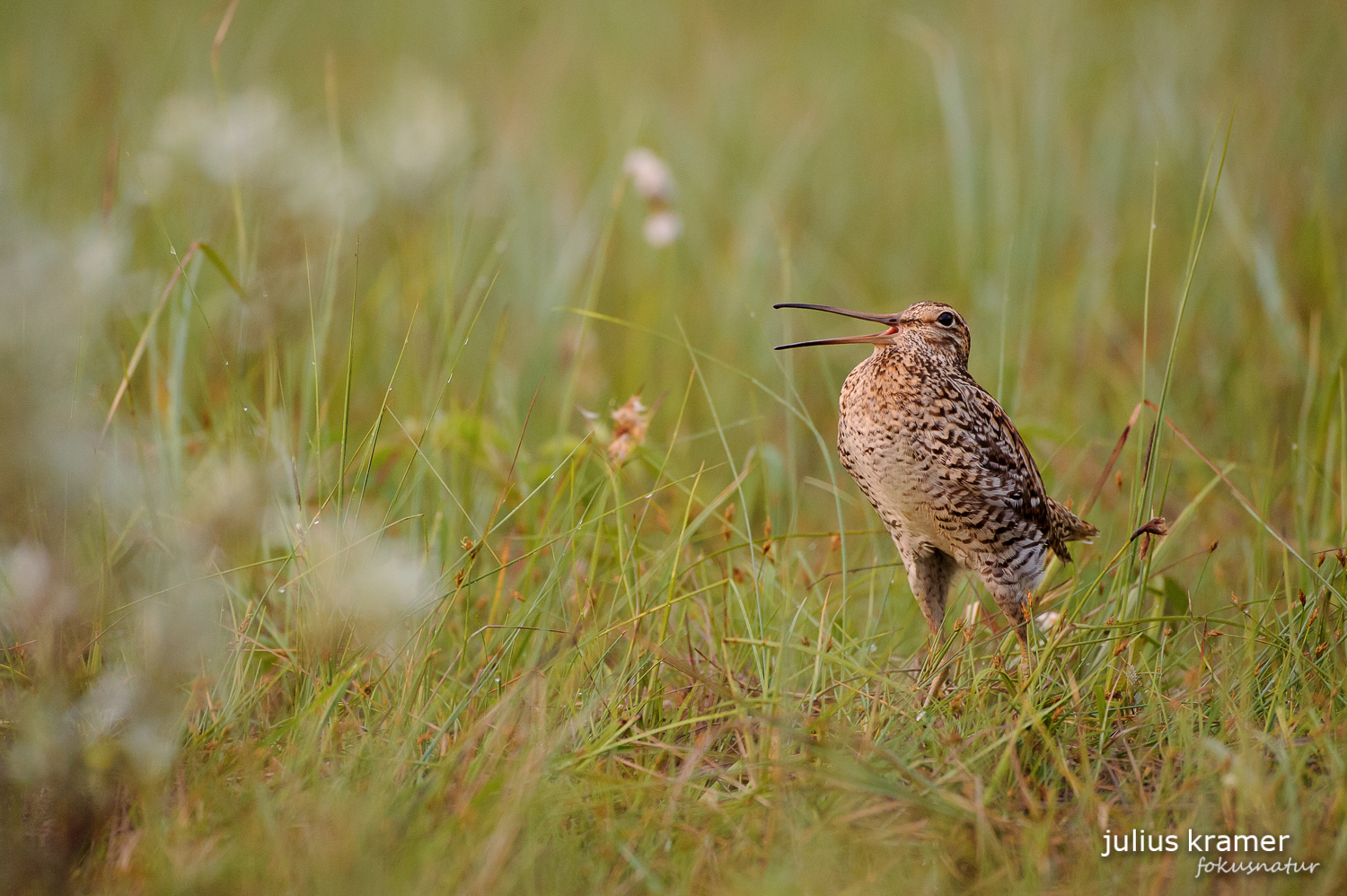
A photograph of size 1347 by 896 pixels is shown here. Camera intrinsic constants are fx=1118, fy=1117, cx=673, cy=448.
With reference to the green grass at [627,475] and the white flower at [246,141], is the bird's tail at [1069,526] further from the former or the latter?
the white flower at [246,141]

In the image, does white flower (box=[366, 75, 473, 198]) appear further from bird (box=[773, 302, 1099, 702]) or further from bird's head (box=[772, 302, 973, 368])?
bird (box=[773, 302, 1099, 702])

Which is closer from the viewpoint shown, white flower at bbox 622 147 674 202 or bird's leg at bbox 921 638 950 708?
bird's leg at bbox 921 638 950 708

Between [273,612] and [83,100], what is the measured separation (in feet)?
15.5

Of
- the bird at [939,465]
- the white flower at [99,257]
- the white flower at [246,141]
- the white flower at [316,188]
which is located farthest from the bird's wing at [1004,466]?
the white flower at [246,141]

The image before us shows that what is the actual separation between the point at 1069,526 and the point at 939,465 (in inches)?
25.3

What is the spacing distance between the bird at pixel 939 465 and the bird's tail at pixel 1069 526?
2 centimetres

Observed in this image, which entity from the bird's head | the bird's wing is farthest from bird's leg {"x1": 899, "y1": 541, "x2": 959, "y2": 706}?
the bird's head

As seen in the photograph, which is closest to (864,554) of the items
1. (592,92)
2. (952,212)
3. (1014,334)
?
(1014,334)

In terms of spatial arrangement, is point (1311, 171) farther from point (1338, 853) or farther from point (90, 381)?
point (90, 381)

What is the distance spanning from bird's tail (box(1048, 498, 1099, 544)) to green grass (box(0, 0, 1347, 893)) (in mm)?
103

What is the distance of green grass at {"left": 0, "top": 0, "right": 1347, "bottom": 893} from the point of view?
2.17 metres

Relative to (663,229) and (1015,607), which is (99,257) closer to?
(663,229)

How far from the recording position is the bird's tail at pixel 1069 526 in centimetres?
322

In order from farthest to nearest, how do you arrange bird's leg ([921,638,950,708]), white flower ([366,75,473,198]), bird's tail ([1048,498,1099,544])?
white flower ([366,75,473,198]) < bird's tail ([1048,498,1099,544]) < bird's leg ([921,638,950,708])
